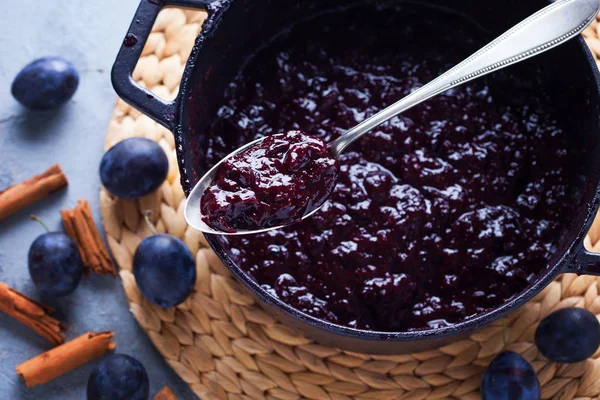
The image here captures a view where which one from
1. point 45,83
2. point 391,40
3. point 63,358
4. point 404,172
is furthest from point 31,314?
point 391,40

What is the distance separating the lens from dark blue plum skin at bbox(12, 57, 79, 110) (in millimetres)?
2023

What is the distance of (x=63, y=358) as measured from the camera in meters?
1.92

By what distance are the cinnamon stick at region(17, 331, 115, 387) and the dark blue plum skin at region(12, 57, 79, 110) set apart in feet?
1.95

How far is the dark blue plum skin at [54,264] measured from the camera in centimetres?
190

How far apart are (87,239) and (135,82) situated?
531 mm

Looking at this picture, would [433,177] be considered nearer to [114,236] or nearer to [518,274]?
[518,274]

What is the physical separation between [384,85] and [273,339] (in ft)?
2.09

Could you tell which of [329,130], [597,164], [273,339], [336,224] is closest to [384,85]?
[329,130]

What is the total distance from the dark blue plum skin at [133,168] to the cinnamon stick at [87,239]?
0.14m

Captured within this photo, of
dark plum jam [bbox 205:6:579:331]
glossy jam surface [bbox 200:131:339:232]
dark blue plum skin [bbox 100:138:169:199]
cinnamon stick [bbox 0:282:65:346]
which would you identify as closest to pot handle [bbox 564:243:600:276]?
dark plum jam [bbox 205:6:579:331]

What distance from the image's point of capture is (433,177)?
176 centimetres

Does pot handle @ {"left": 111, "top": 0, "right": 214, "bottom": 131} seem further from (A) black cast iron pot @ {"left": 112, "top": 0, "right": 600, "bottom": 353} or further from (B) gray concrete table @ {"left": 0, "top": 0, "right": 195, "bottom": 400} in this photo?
(B) gray concrete table @ {"left": 0, "top": 0, "right": 195, "bottom": 400}

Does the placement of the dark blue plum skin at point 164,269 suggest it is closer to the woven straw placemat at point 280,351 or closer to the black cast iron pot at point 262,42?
the woven straw placemat at point 280,351

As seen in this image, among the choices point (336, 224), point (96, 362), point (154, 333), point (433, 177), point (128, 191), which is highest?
point (433, 177)
